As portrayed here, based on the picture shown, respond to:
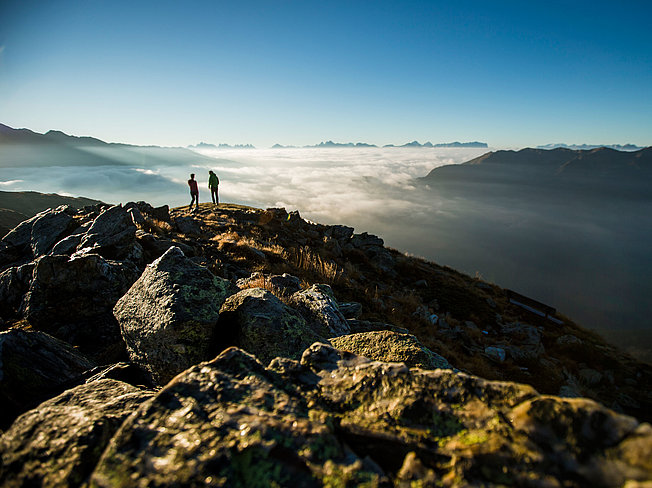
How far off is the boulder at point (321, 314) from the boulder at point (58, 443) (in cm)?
361

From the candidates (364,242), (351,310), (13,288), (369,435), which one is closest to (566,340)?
(364,242)

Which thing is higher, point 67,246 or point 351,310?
point 67,246

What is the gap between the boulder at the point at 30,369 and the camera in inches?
135

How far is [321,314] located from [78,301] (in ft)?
18.3

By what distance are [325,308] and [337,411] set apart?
157 inches

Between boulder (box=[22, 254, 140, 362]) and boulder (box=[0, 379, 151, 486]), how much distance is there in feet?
12.0

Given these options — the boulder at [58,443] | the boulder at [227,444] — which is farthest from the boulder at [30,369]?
the boulder at [227,444]

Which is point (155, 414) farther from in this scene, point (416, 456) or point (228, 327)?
point (228, 327)

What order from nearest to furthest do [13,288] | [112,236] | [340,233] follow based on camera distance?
[13,288]
[112,236]
[340,233]

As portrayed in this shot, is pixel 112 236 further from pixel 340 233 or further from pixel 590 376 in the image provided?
pixel 590 376

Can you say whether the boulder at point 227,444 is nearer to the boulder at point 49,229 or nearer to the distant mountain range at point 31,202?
the boulder at point 49,229

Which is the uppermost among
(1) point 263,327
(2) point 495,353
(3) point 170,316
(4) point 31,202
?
(3) point 170,316

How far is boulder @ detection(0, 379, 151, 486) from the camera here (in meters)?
1.86

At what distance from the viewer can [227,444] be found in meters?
1.90
